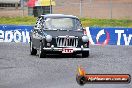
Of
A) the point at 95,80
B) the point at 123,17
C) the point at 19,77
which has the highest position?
the point at 95,80

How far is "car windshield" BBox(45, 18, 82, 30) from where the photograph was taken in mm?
21500

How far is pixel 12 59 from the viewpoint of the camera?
779 inches

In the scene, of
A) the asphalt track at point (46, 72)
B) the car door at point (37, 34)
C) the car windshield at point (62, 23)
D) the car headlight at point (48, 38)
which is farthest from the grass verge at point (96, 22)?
the asphalt track at point (46, 72)

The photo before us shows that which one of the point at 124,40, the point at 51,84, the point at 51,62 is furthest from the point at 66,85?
the point at 124,40

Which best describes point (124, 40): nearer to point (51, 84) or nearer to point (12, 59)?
point (12, 59)

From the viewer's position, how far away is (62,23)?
71.5 feet

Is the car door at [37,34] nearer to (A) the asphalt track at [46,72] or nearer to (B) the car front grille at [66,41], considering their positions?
(B) the car front grille at [66,41]

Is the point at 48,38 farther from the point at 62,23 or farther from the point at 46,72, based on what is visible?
the point at 46,72

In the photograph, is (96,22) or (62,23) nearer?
(62,23)

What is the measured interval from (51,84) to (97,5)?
155ft

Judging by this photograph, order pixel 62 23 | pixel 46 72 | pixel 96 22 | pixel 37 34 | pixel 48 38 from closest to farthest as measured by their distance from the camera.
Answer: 1. pixel 46 72
2. pixel 48 38
3. pixel 62 23
4. pixel 37 34
5. pixel 96 22

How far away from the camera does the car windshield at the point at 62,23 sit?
21500mm

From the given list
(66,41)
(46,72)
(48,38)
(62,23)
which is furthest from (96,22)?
(46,72)

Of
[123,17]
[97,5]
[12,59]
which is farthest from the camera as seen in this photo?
[97,5]
